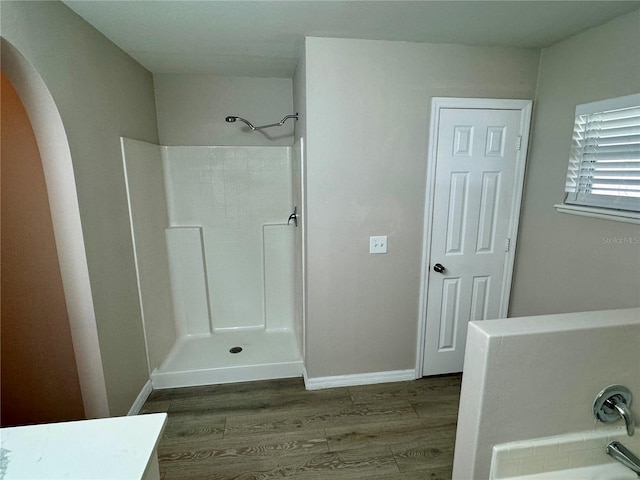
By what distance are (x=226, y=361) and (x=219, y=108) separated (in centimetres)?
213

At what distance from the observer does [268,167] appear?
9.38 ft

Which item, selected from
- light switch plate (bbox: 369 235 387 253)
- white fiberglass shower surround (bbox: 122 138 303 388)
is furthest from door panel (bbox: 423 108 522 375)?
white fiberglass shower surround (bbox: 122 138 303 388)

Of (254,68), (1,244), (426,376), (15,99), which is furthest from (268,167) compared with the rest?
(426,376)

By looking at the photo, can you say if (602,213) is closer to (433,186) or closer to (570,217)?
(570,217)

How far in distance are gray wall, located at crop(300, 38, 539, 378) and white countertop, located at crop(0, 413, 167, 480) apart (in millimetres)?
1437

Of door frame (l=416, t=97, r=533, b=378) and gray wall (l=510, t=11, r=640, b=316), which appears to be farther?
door frame (l=416, t=97, r=533, b=378)

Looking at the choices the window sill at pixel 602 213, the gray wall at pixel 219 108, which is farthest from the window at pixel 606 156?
the gray wall at pixel 219 108

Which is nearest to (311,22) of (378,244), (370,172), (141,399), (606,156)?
(370,172)

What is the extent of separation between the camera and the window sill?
1.62 metres

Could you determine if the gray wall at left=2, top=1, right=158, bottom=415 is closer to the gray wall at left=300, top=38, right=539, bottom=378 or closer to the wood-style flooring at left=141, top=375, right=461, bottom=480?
the wood-style flooring at left=141, top=375, right=461, bottom=480

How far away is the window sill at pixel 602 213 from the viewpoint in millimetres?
1622

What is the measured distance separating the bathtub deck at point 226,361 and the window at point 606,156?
2.26 meters

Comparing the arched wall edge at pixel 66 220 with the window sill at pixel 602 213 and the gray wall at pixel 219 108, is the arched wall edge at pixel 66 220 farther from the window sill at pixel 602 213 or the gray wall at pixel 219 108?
the window sill at pixel 602 213

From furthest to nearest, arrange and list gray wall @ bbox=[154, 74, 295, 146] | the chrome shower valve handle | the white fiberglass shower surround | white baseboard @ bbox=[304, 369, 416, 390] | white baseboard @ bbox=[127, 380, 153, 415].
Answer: gray wall @ bbox=[154, 74, 295, 146]
the white fiberglass shower surround
white baseboard @ bbox=[304, 369, 416, 390]
white baseboard @ bbox=[127, 380, 153, 415]
the chrome shower valve handle
